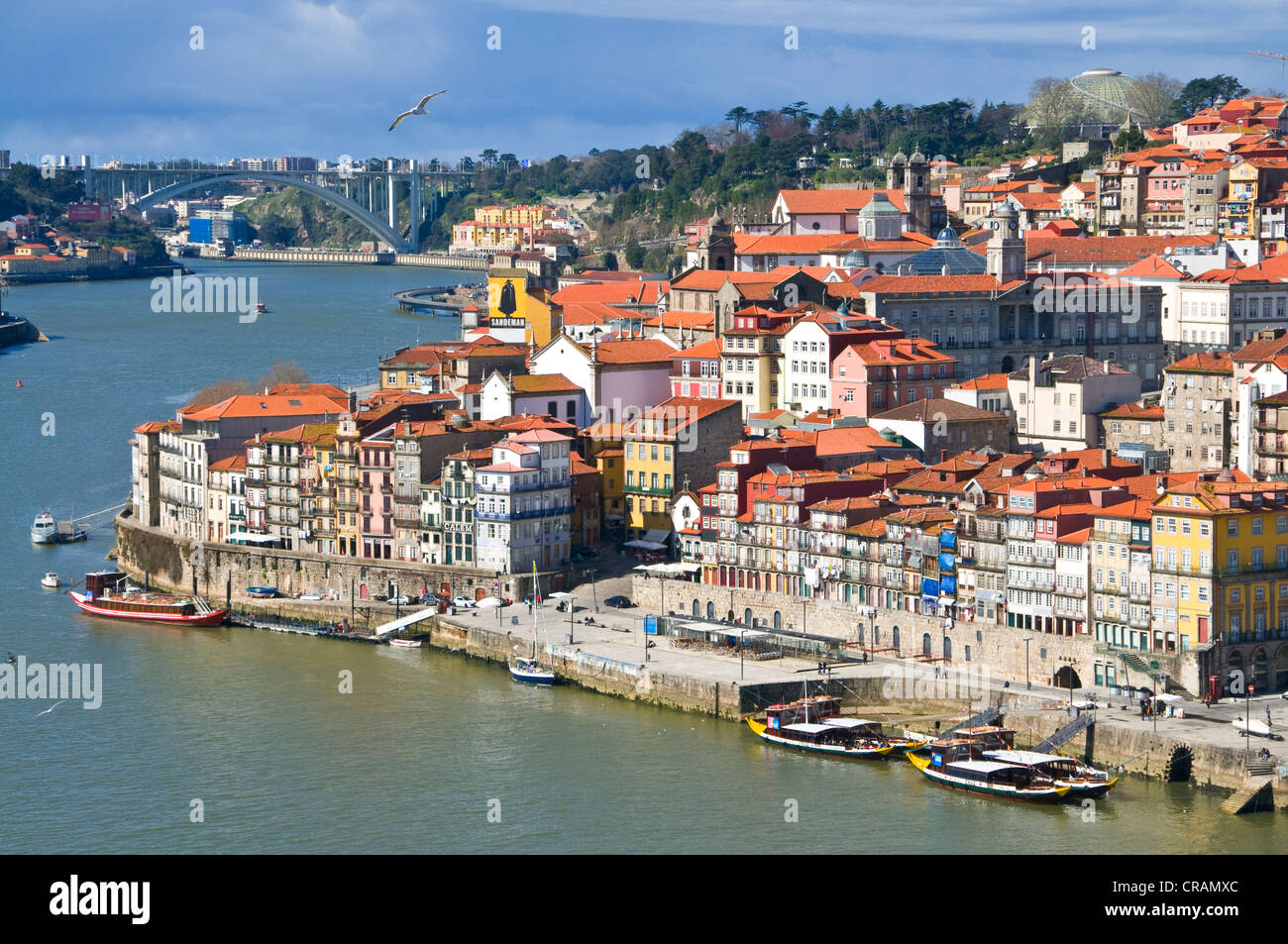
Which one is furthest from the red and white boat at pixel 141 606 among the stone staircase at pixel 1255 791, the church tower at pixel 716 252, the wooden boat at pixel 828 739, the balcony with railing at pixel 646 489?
the church tower at pixel 716 252

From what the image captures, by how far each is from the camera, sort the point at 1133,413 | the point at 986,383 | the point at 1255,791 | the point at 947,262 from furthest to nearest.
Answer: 1. the point at 947,262
2. the point at 986,383
3. the point at 1133,413
4. the point at 1255,791

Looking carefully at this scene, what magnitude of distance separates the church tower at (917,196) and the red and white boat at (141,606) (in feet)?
102

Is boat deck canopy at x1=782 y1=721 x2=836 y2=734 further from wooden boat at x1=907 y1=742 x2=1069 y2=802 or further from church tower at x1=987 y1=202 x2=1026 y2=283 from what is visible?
church tower at x1=987 y1=202 x2=1026 y2=283

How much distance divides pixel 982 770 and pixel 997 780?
0.83ft

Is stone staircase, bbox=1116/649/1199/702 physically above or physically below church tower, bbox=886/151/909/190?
below

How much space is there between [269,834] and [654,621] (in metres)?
11.6

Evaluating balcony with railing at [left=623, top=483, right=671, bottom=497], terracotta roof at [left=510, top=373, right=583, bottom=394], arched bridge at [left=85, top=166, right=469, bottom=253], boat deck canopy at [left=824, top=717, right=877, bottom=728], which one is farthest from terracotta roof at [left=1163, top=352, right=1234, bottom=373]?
arched bridge at [left=85, top=166, right=469, bottom=253]

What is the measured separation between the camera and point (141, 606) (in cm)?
4697

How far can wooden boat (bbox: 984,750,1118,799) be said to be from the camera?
3316cm

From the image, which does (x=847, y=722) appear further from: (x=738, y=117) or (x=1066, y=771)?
(x=738, y=117)

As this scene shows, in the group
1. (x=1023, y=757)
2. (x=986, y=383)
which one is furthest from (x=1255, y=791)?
(x=986, y=383)

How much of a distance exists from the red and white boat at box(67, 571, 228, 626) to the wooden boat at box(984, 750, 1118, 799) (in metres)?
18.3

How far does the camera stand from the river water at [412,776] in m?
31.8

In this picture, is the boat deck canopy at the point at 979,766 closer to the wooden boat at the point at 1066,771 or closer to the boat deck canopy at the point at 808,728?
the wooden boat at the point at 1066,771
